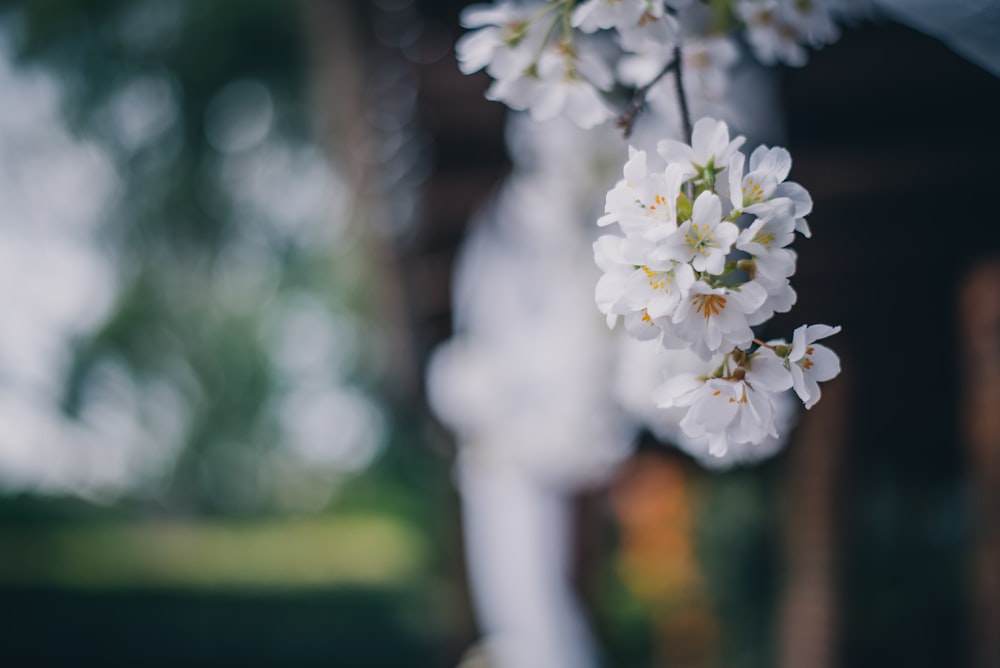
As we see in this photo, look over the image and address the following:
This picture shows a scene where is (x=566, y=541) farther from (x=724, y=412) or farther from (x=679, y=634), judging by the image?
(x=679, y=634)

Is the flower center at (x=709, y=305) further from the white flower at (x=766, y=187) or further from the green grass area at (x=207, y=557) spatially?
the green grass area at (x=207, y=557)

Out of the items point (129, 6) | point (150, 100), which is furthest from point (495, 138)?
point (150, 100)

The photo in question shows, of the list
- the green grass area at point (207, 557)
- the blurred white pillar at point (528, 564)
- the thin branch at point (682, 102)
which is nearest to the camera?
the thin branch at point (682, 102)

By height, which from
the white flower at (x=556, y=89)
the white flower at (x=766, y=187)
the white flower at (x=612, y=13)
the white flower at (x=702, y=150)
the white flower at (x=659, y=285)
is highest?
the white flower at (x=556, y=89)

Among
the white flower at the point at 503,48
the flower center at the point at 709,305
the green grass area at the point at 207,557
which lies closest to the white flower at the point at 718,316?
the flower center at the point at 709,305

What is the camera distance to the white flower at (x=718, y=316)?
0.49 m

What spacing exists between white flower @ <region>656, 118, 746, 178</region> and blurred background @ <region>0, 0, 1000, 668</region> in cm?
74

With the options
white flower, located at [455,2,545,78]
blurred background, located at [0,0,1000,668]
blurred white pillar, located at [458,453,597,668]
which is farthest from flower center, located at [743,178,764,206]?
blurred white pillar, located at [458,453,597,668]

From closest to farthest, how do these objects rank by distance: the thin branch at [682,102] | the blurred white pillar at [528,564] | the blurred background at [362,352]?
the thin branch at [682,102], the blurred background at [362,352], the blurred white pillar at [528,564]

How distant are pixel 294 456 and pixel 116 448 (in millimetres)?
4319

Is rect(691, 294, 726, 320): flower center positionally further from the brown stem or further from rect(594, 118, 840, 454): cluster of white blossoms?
the brown stem

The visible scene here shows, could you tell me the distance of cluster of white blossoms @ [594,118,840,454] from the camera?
490 mm

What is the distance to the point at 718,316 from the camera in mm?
495

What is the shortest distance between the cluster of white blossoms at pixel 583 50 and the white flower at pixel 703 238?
6.9 inches
